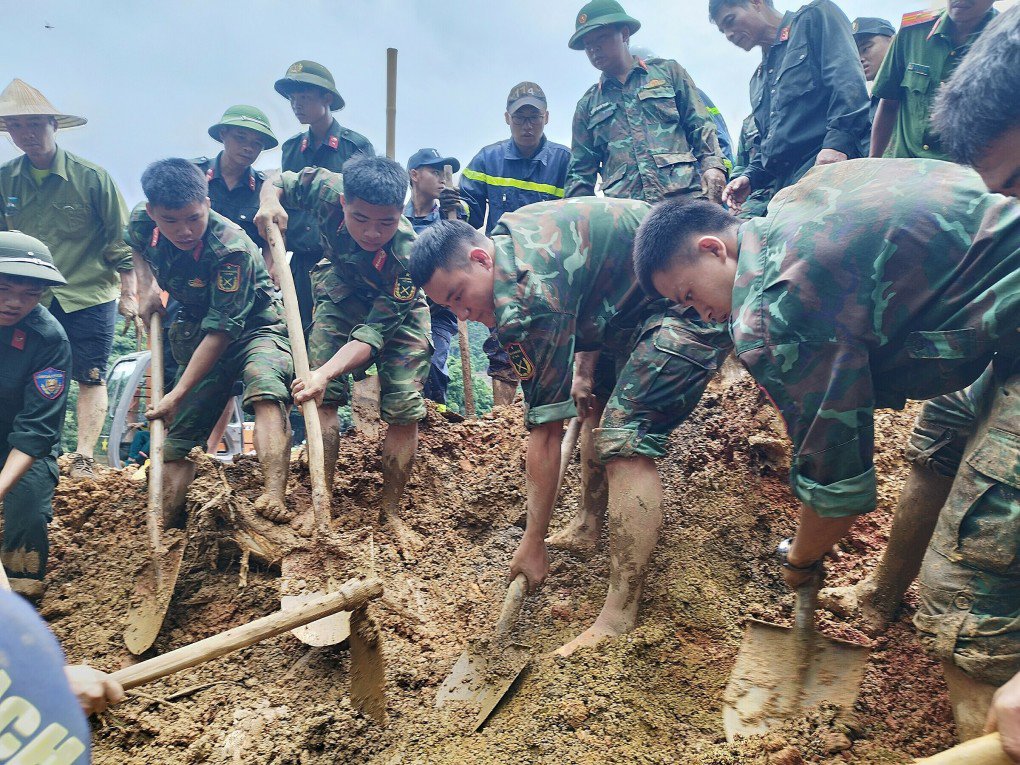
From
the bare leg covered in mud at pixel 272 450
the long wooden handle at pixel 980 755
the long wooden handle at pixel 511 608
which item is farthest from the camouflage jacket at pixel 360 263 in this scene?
the long wooden handle at pixel 980 755

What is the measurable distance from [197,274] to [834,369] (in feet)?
10.7

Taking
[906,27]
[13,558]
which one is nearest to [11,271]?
[13,558]

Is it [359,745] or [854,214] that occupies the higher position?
[854,214]

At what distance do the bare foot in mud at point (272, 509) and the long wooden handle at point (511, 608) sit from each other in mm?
1282

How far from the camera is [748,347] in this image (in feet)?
5.57

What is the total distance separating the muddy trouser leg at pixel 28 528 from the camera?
316cm

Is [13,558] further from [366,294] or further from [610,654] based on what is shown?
[610,654]

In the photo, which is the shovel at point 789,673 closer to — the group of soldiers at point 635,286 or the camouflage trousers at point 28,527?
the group of soldiers at point 635,286

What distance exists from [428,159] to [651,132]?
1872mm

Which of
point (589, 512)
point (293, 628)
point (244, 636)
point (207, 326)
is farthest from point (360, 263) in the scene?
point (244, 636)

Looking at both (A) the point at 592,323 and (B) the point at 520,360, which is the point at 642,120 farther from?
(B) the point at 520,360

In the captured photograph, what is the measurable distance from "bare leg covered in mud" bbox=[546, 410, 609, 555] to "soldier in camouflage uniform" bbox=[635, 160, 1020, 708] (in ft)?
4.08

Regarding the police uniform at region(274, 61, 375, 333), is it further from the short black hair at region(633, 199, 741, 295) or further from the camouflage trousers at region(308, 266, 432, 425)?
the short black hair at region(633, 199, 741, 295)

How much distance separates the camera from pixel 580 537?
3.00 meters
